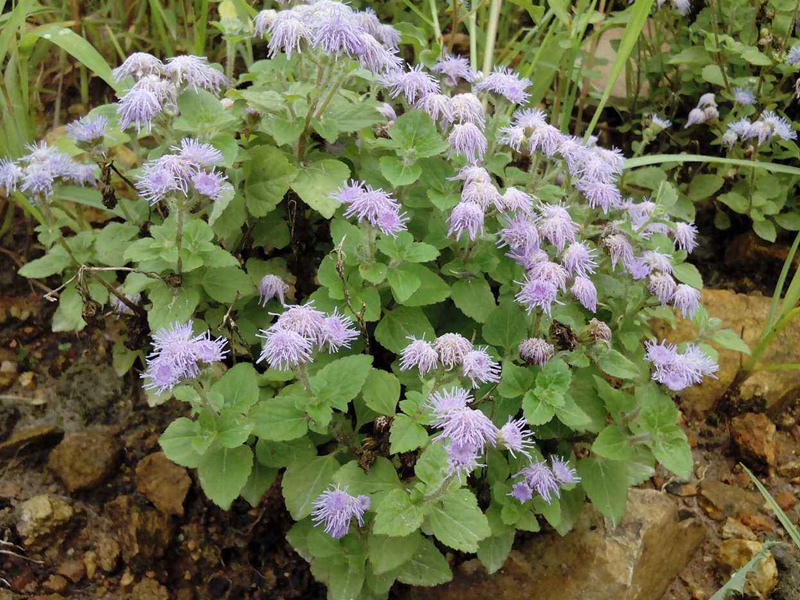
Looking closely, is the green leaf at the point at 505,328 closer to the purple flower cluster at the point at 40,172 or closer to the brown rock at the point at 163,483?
the brown rock at the point at 163,483

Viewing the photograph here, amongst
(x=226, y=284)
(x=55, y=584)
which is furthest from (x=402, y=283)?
(x=55, y=584)

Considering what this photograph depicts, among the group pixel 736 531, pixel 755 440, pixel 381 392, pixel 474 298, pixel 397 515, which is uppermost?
pixel 474 298

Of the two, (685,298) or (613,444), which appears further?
(685,298)

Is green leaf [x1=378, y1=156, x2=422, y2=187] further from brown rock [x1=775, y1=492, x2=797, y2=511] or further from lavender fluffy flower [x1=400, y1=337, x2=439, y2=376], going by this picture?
brown rock [x1=775, y1=492, x2=797, y2=511]

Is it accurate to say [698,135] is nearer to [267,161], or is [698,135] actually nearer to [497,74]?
[497,74]

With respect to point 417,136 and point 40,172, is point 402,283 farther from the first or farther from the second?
point 40,172

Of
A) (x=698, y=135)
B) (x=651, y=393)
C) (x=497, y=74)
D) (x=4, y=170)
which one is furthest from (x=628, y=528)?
(x=4, y=170)

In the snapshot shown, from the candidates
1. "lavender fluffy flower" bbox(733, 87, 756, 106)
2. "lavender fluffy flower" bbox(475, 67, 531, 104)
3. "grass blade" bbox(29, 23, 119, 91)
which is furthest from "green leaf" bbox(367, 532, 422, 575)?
"lavender fluffy flower" bbox(733, 87, 756, 106)
